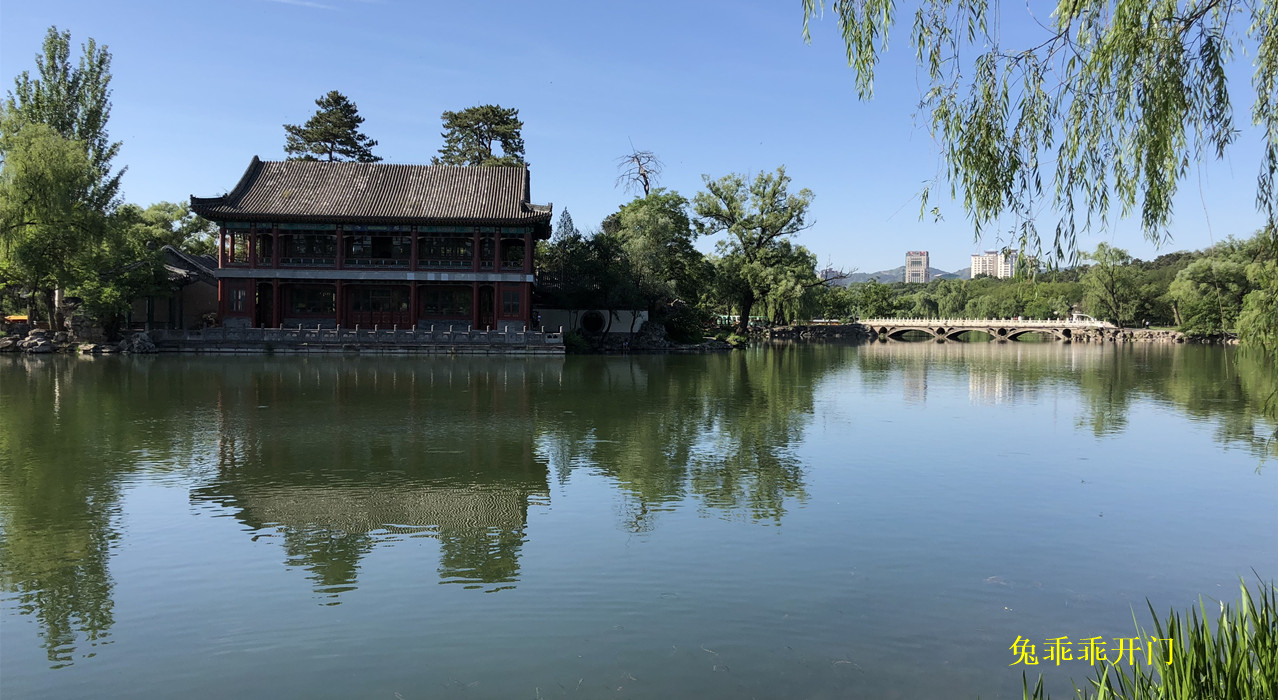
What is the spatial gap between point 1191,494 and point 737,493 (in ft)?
18.6

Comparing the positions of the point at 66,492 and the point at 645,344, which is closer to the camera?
the point at 66,492

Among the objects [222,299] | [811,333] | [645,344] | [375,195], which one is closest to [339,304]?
[222,299]

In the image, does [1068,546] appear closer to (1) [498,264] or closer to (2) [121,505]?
(2) [121,505]

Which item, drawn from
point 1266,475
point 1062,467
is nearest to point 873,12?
point 1062,467

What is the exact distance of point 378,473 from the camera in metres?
11.2

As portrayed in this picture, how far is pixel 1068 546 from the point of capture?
8281mm

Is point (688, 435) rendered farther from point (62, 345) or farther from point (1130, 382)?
point (62, 345)

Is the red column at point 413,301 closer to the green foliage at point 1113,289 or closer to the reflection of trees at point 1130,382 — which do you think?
the reflection of trees at point 1130,382

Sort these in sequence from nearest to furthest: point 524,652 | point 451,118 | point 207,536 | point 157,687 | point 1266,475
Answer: point 157,687, point 524,652, point 207,536, point 1266,475, point 451,118

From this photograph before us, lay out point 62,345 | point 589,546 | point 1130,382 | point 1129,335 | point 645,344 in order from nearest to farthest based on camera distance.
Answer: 1. point 589,546
2. point 1130,382
3. point 62,345
4. point 645,344
5. point 1129,335

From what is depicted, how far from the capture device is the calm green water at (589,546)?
18.2ft

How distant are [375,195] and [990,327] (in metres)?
56.2

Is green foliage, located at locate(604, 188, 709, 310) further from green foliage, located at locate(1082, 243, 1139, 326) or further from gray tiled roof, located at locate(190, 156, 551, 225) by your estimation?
green foliage, located at locate(1082, 243, 1139, 326)

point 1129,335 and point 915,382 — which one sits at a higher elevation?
point 1129,335
